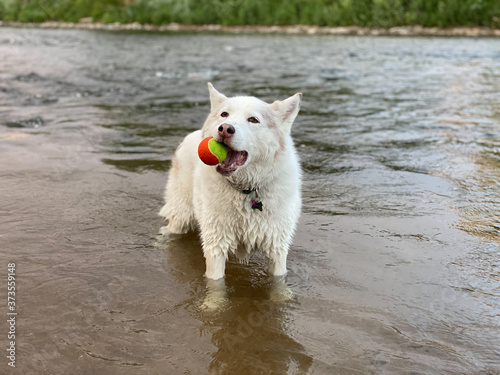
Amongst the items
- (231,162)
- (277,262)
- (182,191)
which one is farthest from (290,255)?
(231,162)

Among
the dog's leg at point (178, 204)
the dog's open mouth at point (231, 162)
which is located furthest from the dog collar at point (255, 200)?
the dog's leg at point (178, 204)

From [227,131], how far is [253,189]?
0.70m

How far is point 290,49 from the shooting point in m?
28.8

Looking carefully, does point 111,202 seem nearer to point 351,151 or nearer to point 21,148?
point 21,148

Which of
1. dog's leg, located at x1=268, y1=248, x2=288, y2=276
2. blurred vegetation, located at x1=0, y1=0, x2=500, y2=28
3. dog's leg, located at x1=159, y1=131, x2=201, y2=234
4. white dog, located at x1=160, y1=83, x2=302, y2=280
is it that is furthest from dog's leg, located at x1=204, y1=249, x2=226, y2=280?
blurred vegetation, located at x1=0, y1=0, x2=500, y2=28

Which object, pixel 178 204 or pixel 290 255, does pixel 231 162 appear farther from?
pixel 178 204

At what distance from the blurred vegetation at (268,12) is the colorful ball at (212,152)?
4114 cm

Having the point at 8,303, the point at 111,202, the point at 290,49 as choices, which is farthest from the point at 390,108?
the point at 290,49

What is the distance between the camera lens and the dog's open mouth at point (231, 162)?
393 centimetres

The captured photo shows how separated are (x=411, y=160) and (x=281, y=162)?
4.53m

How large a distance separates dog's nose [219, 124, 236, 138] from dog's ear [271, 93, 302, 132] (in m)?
0.76

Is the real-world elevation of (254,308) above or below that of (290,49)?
below

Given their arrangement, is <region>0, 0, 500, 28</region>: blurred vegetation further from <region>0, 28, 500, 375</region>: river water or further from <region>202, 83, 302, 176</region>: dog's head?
<region>202, 83, 302, 176</region>: dog's head

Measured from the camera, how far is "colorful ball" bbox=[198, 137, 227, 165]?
382cm
